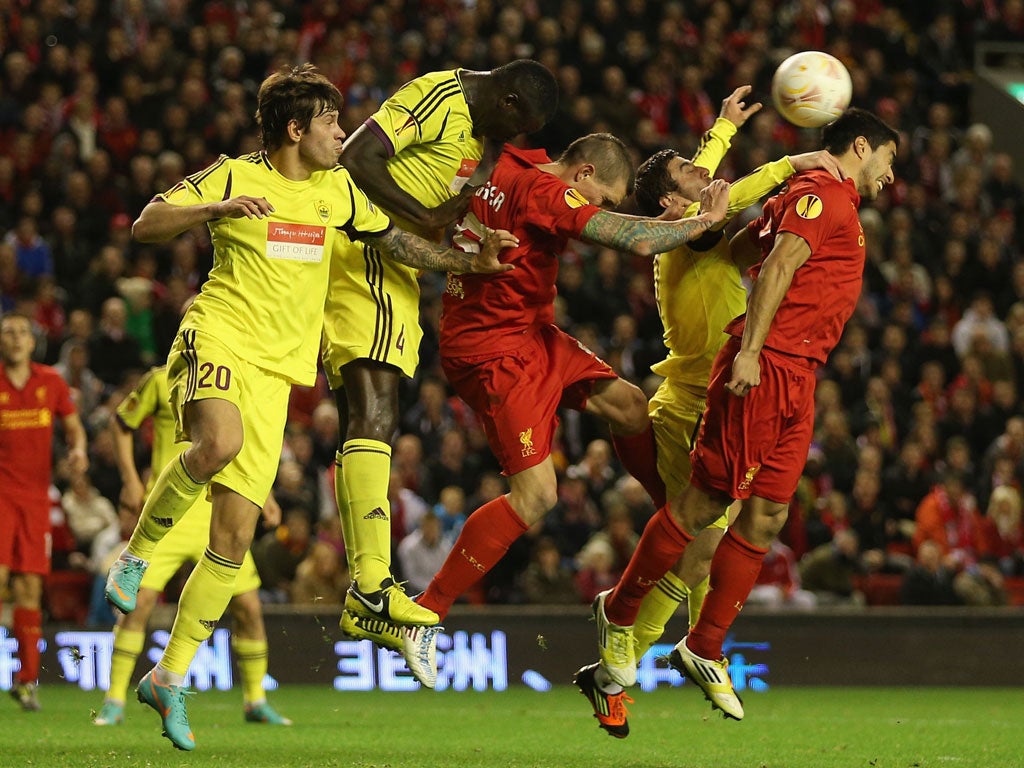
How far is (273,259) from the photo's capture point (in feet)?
23.2

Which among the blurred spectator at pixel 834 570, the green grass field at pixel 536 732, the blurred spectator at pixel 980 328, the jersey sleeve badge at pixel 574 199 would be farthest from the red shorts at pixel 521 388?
the blurred spectator at pixel 980 328

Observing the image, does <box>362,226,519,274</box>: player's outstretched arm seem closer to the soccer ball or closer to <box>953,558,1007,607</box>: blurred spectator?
the soccer ball

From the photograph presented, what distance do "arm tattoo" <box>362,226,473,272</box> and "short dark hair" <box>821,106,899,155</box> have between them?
6.07ft

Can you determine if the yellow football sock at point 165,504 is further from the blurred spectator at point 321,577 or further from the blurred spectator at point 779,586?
the blurred spectator at point 779,586

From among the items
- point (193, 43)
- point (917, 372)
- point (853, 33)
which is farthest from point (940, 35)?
point (193, 43)

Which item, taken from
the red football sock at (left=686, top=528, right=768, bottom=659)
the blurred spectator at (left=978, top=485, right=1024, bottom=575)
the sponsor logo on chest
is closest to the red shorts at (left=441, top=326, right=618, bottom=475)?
the sponsor logo on chest

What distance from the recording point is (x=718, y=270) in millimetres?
7941

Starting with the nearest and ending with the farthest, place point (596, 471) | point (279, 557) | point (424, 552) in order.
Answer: point (424, 552) → point (279, 557) → point (596, 471)

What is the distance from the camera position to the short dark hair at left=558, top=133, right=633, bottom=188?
292 inches

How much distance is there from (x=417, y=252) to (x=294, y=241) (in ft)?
1.79

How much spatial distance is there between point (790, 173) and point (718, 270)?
0.68m

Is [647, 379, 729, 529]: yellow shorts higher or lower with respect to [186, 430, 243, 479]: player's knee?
lower

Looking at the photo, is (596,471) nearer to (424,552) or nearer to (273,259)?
(424,552)

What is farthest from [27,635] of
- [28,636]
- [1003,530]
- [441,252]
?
[1003,530]
